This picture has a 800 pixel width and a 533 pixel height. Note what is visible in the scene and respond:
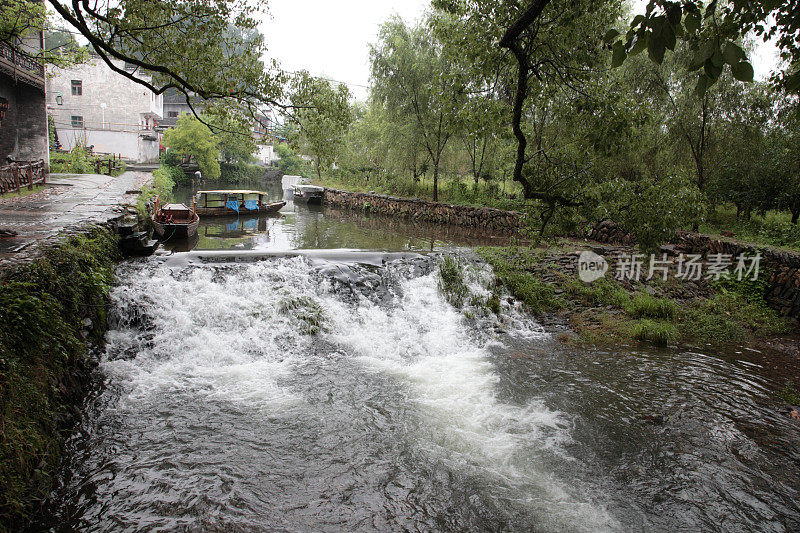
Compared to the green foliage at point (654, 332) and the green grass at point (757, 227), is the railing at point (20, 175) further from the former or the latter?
the green grass at point (757, 227)

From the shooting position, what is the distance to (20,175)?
14.6 meters

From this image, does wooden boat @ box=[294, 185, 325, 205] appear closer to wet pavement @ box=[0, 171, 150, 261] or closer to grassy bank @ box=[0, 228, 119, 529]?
wet pavement @ box=[0, 171, 150, 261]

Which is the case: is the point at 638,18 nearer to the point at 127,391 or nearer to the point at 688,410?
the point at 688,410

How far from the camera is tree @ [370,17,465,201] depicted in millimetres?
23250

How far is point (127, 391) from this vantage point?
642cm

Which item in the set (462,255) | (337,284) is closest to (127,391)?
(337,284)

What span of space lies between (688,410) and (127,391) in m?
8.05

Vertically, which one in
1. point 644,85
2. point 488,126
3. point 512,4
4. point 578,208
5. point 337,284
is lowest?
point 337,284

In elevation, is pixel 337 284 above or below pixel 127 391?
above

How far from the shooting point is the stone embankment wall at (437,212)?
20422mm

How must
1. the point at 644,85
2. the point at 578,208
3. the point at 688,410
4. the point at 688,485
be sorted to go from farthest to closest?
1. the point at 644,85
2. the point at 578,208
3. the point at 688,410
4. the point at 688,485

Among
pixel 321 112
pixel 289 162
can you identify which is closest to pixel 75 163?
pixel 321 112

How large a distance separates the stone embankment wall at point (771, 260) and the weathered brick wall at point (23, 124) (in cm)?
2314

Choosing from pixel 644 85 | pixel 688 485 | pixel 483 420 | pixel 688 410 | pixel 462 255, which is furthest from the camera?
pixel 644 85
